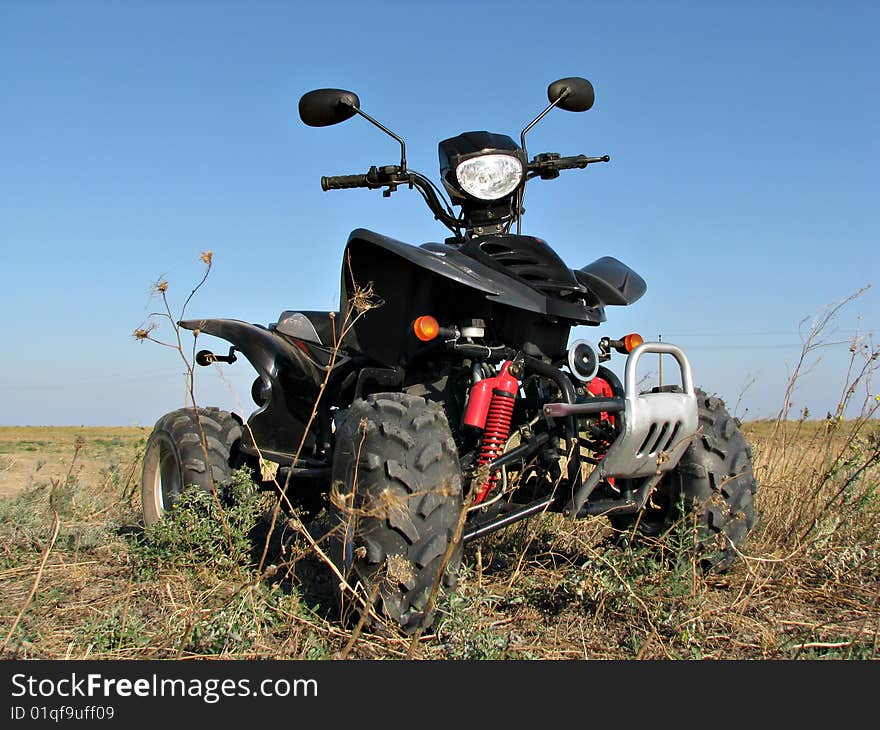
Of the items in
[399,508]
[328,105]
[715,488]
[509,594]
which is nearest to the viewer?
[399,508]

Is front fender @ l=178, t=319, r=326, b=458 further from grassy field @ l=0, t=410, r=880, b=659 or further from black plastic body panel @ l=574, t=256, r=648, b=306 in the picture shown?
black plastic body panel @ l=574, t=256, r=648, b=306

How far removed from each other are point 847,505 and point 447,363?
8.22 ft

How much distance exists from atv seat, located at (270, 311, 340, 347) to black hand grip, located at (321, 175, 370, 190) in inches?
27.5

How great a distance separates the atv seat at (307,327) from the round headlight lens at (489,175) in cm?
107

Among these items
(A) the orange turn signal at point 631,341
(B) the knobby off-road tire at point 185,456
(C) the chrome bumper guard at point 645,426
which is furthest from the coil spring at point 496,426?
(B) the knobby off-road tire at point 185,456

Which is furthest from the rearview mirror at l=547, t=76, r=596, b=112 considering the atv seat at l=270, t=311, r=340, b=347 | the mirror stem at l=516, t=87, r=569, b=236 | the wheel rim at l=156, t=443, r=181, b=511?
the wheel rim at l=156, t=443, r=181, b=511

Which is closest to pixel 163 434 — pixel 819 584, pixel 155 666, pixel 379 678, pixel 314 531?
pixel 314 531

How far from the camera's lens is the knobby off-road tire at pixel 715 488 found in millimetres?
4055

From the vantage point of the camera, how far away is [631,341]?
4.16 meters

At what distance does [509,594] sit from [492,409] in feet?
2.93

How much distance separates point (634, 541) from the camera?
4.39 meters

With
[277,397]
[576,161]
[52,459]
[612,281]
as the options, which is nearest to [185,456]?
[277,397]

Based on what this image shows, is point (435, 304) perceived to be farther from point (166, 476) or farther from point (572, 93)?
point (166, 476)

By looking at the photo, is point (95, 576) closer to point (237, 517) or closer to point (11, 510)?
point (237, 517)
